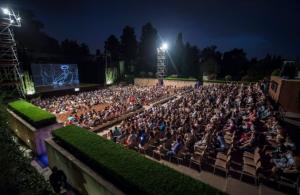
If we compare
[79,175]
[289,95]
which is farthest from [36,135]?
[289,95]

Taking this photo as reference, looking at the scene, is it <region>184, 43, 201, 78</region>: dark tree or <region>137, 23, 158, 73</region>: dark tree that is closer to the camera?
<region>184, 43, 201, 78</region>: dark tree

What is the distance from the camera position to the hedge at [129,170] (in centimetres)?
413

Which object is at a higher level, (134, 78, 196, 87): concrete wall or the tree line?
the tree line

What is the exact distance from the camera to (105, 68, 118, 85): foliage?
38094 mm

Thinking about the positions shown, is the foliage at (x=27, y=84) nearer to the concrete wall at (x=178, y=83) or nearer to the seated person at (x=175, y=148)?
the concrete wall at (x=178, y=83)

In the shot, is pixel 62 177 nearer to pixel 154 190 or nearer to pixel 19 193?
pixel 19 193

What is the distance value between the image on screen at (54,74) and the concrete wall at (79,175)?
83.7ft

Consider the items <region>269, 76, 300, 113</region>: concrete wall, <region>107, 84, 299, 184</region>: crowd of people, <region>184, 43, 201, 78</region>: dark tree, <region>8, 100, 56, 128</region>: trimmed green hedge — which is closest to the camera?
<region>107, 84, 299, 184</region>: crowd of people

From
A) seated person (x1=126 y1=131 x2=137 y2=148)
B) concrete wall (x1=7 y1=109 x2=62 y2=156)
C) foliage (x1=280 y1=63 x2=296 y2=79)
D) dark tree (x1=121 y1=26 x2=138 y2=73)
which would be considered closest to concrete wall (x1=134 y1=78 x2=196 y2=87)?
dark tree (x1=121 y1=26 x2=138 y2=73)

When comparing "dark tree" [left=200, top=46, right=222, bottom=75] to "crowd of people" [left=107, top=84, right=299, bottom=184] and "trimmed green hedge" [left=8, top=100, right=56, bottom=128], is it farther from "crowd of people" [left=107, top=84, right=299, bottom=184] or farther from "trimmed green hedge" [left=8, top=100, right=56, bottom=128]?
"trimmed green hedge" [left=8, top=100, right=56, bottom=128]

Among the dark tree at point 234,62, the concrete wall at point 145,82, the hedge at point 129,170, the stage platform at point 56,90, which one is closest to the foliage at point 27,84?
the stage platform at point 56,90

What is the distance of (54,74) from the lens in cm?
3116

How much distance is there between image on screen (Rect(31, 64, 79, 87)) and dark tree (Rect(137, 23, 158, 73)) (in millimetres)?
17226

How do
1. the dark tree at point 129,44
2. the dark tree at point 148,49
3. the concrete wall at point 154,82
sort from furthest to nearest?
→ the dark tree at point 129,44, the dark tree at point 148,49, the concrete wall at point 154,82
